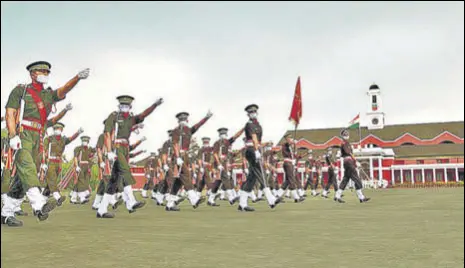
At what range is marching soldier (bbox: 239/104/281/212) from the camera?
13.0 m

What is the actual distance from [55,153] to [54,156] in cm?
17

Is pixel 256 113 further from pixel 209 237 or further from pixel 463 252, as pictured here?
pixel 463 252

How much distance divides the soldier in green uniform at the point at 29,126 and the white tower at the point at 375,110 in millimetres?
79393

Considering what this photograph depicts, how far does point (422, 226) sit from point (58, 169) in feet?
40.8

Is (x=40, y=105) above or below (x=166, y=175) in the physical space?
above

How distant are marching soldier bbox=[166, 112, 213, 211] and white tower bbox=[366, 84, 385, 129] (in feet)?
242

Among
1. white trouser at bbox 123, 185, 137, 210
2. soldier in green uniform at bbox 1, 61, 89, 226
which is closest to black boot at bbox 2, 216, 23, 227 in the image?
soldier in green uniform at bbox 1, 61, 89, 226

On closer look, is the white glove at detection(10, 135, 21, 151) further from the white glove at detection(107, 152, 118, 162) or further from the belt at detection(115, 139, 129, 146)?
the belt at detection(115, 139, 129, 146)

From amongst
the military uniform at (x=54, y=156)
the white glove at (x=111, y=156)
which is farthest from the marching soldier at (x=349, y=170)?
the military uniform at (x=54, y=156)

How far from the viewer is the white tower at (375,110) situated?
8506 cm

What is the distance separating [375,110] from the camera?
284 ft

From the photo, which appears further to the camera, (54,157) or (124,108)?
(54,157)

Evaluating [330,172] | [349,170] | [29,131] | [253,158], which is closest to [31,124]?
[29,131]

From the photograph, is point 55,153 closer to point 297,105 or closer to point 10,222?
point 297,105
